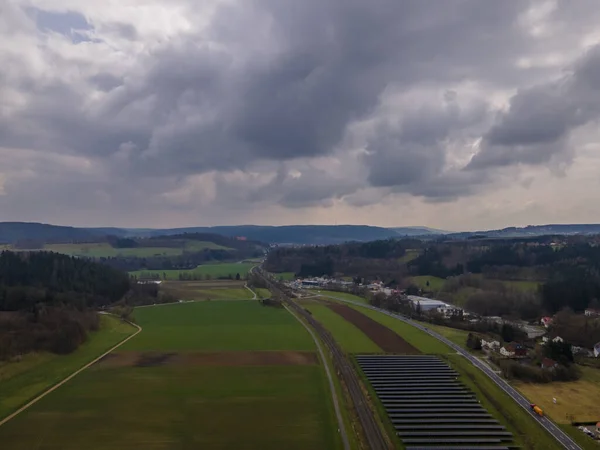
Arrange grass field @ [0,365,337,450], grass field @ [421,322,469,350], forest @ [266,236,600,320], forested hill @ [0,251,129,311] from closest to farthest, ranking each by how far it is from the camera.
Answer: grass field @ [0,365,337,450] < grass field @ [421,322,469,350] < forest @ [266,236,600,320] < forested hill @ [0,251,129,311]

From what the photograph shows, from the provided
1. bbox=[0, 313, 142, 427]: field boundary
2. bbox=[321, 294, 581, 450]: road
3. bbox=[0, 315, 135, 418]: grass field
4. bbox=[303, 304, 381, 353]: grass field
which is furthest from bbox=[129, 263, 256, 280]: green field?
bbox=[321, 294, 581, 450]: road

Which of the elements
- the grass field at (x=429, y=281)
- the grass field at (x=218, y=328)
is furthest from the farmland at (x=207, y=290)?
the grass field at (x=429, y=281)

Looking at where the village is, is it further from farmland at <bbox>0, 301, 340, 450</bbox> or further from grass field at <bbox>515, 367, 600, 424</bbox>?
farmland at <bbox>0, 301, 340, 450</bbox>

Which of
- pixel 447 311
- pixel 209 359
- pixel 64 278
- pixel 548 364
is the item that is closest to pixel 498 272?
pixel 447 311

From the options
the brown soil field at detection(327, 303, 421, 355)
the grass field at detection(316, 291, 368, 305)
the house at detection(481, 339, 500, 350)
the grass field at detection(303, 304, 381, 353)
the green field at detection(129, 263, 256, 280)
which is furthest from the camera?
the green field at detection(129, 263, 256, 280)

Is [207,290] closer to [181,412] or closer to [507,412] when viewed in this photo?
[181,412]

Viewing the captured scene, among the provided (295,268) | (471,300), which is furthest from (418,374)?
(295,268)

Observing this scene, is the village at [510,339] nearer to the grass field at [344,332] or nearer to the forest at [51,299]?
the grass field at [344,332]
